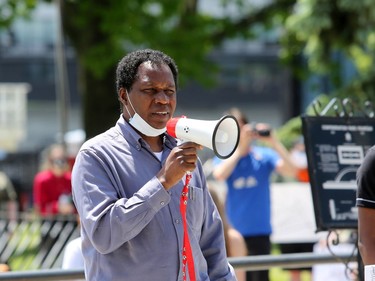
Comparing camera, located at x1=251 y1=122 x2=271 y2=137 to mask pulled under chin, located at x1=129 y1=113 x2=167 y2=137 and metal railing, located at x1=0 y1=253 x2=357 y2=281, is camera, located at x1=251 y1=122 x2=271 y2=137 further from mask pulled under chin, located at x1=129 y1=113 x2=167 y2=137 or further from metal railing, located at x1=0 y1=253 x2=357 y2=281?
mask pulled under chin, located at x1=129 y1=113 x2=167 y2=137

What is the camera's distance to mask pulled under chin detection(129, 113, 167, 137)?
163 inches

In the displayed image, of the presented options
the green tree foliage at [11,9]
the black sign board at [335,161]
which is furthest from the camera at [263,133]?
the green tree foliage at [11,9]

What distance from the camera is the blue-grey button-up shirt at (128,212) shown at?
3941 millimetres

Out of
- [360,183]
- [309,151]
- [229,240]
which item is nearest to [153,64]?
[360,183]

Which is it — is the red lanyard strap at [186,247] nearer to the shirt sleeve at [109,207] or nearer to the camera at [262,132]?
the shirt sleeve at [109,207]

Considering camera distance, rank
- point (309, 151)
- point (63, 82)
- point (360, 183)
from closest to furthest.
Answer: point (360, 183) → point (309, 151) → point (63, 82)

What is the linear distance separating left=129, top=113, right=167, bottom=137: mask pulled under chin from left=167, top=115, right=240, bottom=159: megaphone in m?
0.12

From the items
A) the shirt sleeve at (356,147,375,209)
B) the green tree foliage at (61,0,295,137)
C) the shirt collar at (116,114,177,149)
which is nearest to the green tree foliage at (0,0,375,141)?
the green tree foliage at (61,0,295,137)

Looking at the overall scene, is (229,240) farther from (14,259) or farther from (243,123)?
(14,259)

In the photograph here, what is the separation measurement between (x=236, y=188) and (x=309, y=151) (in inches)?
109

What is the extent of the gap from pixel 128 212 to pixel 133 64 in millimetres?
659

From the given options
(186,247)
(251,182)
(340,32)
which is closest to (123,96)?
(186,247)

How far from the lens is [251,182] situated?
945 centimetres

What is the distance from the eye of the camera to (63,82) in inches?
640
